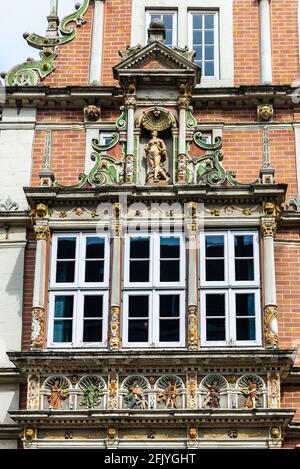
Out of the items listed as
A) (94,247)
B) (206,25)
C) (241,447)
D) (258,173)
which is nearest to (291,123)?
(258,173)

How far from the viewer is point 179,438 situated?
→ 22172 millimetres

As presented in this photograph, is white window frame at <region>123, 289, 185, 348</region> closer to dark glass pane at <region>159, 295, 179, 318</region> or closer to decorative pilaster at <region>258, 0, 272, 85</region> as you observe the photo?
dark glass pane at <region>159, 295, 179, 318</region>

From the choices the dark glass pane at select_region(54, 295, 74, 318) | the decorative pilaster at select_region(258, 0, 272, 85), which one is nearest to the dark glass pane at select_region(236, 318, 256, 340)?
the dark glass pane at select_region(54, 295, 74, 318)

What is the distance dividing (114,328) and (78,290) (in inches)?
44.9

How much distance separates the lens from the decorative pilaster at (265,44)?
26.3 meters

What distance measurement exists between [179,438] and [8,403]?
132 inches

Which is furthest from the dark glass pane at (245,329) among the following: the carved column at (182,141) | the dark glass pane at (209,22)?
the dark glass pane at (209,22)

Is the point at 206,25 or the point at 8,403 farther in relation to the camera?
the point at 206,25

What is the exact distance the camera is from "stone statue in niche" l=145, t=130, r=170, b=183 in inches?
968

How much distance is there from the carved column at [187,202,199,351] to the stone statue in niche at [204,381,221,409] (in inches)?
30.0
